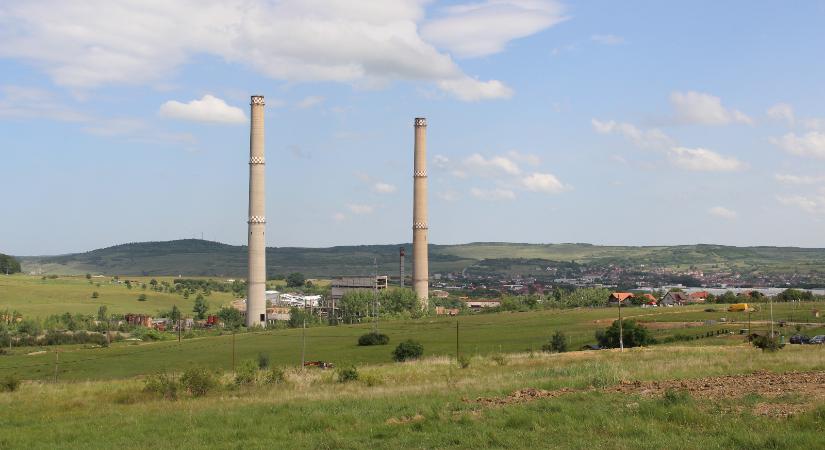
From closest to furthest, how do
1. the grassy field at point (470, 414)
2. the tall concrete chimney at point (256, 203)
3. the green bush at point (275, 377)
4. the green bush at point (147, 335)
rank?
the grassy field at point (470, 414), the green bush at point (275, 377), the green bush at point (147, 335), the tall concrete chimney at point (256, 203)

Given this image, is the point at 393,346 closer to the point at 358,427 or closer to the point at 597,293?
the point at 358,427

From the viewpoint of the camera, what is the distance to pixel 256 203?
97.8 meters

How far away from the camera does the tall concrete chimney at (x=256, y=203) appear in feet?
319

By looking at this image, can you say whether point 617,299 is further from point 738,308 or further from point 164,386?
point 164,386

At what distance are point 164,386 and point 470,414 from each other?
14513 millimetres

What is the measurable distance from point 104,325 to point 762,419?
105042mm

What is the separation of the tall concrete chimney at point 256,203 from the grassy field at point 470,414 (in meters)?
66.9

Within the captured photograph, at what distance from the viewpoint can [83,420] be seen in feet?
77.9

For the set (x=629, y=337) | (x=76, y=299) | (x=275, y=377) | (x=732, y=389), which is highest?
(x=732, y=389)

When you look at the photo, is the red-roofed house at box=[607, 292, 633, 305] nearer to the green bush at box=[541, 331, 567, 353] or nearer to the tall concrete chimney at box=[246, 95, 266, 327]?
the tall concrete chimney at box=[246, 95, 266, 327]

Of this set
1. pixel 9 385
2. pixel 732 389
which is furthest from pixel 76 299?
pixel 732 389

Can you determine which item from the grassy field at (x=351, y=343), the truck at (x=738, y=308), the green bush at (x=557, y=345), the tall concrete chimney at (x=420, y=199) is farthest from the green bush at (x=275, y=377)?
the tall concrete chimney at (x=420, y=199)

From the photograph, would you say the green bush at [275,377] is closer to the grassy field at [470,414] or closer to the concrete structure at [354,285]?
the grassy field at [470,414]

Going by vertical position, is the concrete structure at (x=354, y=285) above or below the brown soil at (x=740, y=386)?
below
